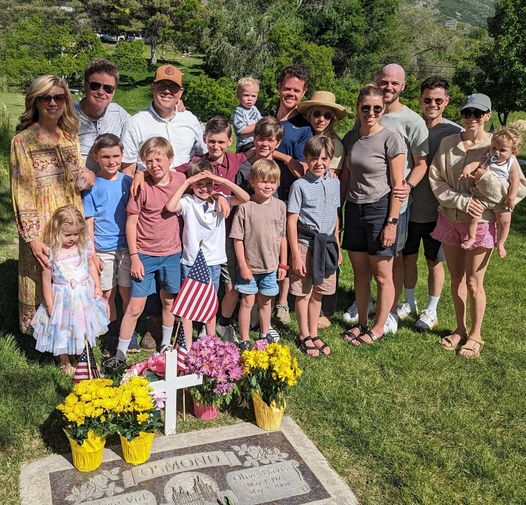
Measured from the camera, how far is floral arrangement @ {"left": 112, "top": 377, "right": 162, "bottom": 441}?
2.97 metres

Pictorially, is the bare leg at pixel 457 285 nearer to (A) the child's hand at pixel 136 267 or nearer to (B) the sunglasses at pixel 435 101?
(B) the sunglasses at pixel 435 101

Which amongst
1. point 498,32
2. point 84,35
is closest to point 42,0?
point 84,35

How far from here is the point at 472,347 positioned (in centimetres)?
481

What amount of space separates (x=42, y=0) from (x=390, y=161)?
2499 inches

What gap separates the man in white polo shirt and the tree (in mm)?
26028

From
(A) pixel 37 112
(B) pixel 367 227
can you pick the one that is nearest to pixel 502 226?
(B) pixel 367 227

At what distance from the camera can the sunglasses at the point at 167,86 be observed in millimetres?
4145

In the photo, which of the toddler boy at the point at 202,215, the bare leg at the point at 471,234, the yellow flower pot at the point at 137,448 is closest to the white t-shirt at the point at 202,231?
the toddler boy at the point at 202,215

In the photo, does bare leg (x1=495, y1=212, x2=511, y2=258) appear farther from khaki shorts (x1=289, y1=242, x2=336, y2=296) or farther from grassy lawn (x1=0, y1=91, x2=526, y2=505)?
khaki shorts (x1=289, y1=242, x2=336, y2=296)

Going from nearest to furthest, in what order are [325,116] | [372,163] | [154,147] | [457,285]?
[154,147] < [372,163] < [325,116] < [457,285]

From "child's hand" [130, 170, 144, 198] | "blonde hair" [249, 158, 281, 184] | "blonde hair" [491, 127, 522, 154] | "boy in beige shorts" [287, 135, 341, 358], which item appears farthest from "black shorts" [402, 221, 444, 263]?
"child's hand" [130, 170, 144, 198]

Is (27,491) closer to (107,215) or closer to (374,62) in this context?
(107,215)

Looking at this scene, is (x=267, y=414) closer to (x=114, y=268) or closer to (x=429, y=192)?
(x=114, y=268)

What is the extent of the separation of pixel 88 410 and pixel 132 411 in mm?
237
